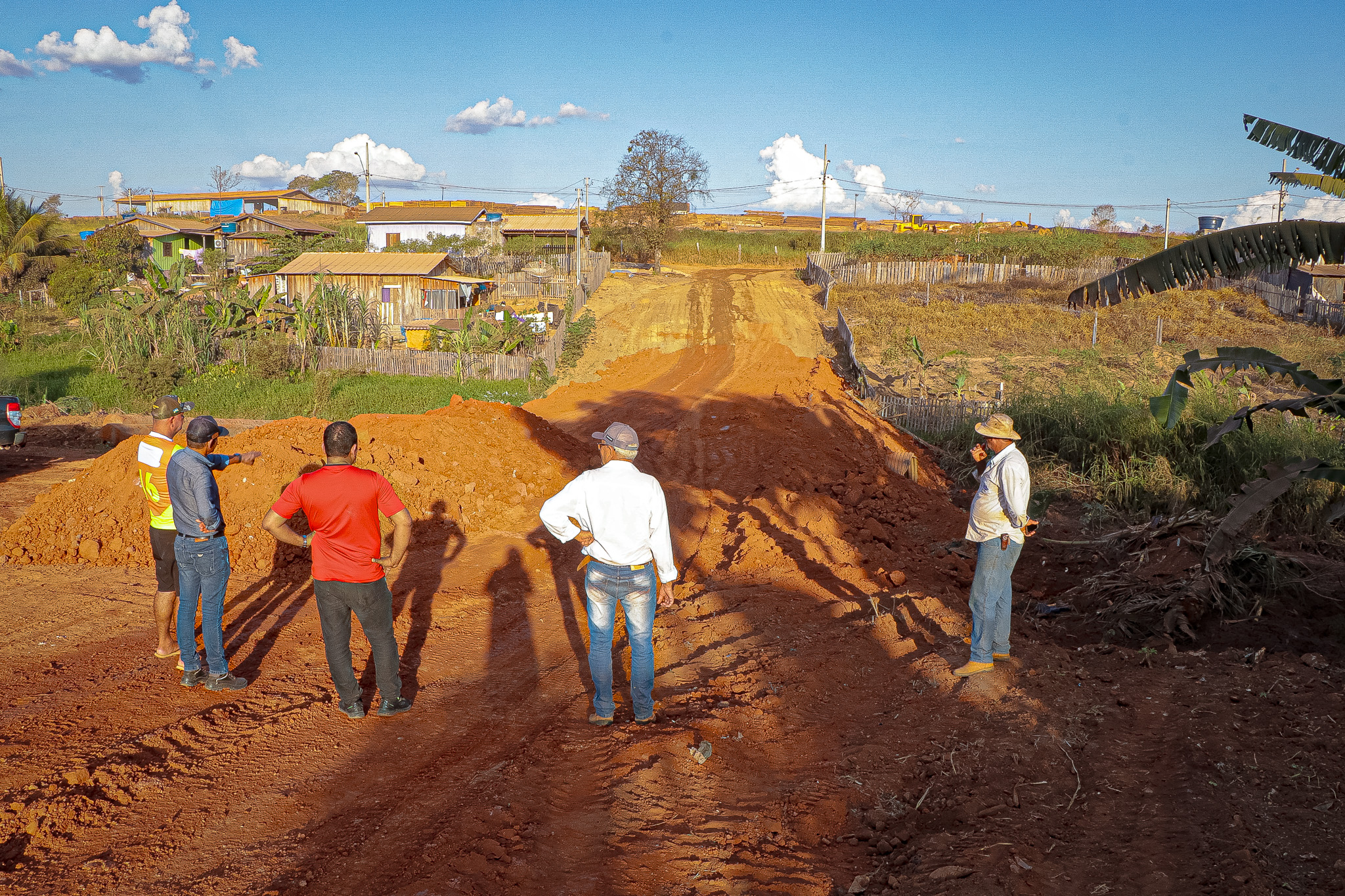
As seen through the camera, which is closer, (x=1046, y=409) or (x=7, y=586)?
(x=7, y=586)

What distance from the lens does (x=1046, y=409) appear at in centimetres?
1524

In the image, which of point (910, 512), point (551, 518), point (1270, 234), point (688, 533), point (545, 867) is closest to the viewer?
point (545, 867)

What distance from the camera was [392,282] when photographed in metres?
33.7

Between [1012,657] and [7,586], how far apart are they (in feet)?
28.5

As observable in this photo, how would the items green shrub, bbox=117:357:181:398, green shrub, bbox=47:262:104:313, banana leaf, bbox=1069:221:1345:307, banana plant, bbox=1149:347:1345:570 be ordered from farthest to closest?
green shrub, bbox=47:262:104:313 → green shrub, bbox=117:357:181:398 → banana plant, bbox=1149:347:1345:570 → banana leaf, bbox=1069:221:1345:307

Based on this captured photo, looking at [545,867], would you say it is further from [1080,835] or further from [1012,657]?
[1012,657]

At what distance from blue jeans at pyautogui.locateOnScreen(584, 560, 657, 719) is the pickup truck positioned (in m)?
13.3

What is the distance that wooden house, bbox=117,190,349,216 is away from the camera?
7162cm

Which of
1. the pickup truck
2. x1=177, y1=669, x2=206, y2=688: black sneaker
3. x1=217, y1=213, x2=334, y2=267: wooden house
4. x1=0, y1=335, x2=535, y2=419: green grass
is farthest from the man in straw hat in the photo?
x1=217, y1=213, x2=334, y2=267: wooden house

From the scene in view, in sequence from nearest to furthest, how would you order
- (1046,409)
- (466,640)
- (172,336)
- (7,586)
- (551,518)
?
(551,518) → (466,640) → (7,586) → (1046,409) → (172,336)

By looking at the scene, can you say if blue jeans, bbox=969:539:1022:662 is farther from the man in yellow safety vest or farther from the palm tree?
the palm tree

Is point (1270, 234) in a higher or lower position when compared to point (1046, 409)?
higher

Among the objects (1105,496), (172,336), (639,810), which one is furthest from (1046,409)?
(172,336)

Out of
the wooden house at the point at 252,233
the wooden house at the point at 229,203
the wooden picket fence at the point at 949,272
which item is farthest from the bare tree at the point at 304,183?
the wooden picket fence at the point at 949,272
